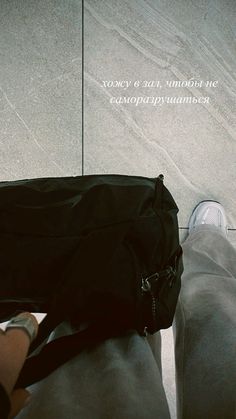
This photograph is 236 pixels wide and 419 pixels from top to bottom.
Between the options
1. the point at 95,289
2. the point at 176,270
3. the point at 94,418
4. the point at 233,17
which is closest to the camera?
the point at 94,418

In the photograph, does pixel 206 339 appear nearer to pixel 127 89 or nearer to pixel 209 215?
pixel 209 215

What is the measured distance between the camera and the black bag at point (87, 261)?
2.00ft

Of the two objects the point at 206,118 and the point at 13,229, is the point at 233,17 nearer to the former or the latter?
the point at 206,118

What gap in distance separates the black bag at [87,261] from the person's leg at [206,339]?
0.18 ft

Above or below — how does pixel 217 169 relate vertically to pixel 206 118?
below

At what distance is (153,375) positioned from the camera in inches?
21.8

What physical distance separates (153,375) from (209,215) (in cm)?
72

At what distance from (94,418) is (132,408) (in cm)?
5

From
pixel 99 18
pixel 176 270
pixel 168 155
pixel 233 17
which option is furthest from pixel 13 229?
pixel 233 17

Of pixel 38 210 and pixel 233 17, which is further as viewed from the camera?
pixel 233 17

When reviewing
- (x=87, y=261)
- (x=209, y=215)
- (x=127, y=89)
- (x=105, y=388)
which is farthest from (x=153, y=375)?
(x=127, y=89)

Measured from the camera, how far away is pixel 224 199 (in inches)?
50.7

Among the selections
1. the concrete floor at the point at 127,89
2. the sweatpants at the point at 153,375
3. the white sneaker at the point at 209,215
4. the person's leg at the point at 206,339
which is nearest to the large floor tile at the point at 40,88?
the concrete floor at the point at 127,89

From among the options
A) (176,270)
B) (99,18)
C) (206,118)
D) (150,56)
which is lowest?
(176,270)
